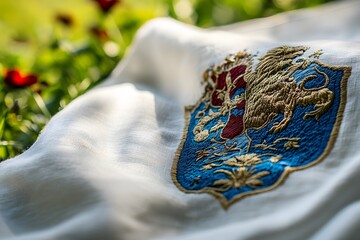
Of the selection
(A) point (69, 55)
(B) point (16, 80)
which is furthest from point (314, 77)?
(A) point (69, 55)

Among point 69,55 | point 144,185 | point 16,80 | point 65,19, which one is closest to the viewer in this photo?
point 144,185

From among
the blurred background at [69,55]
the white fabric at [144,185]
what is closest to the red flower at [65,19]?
the blurred background at [69,55]

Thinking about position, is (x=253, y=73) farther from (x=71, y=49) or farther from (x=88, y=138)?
(x=71, y=49)

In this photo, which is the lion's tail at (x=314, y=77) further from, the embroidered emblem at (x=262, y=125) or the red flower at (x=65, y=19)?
the red flower at (x=65, y=19)

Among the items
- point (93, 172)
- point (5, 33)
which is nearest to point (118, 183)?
point (93, 172)

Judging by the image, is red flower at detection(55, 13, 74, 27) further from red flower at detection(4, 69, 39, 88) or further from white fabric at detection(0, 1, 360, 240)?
white fabric at detection(0, 1, 360, 240)

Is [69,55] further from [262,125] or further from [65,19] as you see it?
[262,125]
